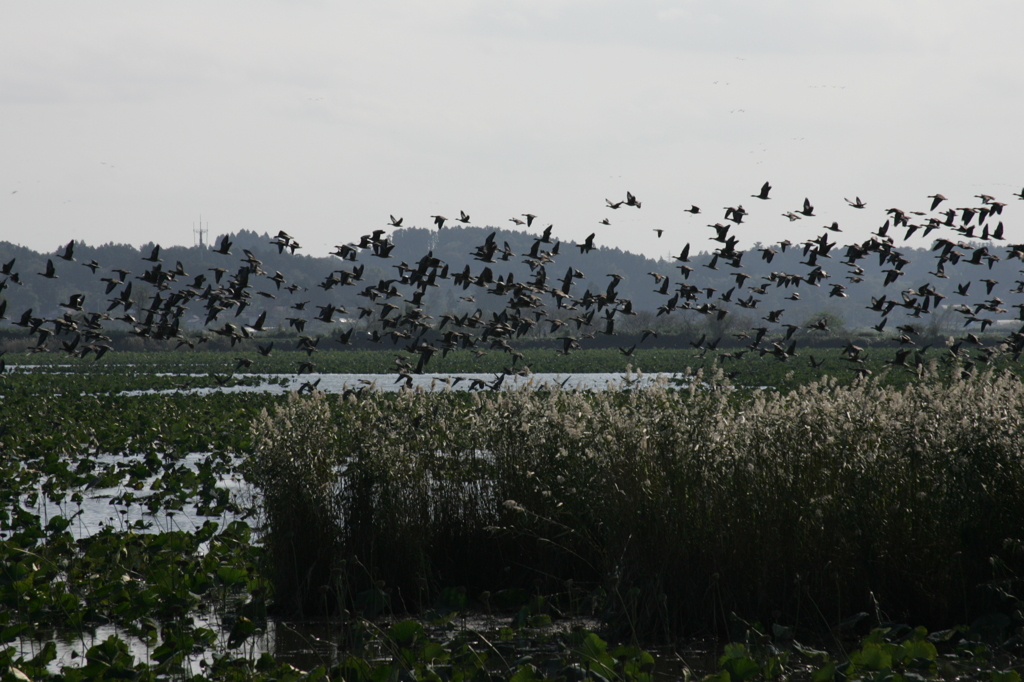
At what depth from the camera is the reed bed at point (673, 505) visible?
6.50 m

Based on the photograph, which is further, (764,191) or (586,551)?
(764,191)

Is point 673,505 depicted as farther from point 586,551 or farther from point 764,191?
point 764,191

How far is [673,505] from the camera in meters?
6.75

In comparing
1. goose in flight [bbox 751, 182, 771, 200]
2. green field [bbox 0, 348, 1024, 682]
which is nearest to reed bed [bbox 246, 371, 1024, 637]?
green field [bbox 0, 348, 1024, 682]

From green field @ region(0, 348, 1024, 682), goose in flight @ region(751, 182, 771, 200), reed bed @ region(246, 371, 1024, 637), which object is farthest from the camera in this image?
goose in flight @ region(751, 182, 771, 200)

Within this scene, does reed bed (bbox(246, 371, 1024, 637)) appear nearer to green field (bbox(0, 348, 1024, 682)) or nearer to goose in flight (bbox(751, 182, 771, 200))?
green field (bbox(0, 348, 1024, 682))

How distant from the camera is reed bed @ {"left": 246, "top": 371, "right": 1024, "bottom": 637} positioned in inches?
256

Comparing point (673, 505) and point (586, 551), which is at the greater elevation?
point (673, 505)

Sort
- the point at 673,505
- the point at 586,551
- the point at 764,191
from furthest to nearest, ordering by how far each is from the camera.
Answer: the point at 764,191, the point at 586,551, the point at 673,505

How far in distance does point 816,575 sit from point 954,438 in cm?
149

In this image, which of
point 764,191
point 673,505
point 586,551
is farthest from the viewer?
point 764,191

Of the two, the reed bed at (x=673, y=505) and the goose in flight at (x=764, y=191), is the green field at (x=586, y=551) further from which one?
the goose in flight at (x=764, y=191)

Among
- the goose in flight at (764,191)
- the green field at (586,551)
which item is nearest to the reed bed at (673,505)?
the green field at (586,551)

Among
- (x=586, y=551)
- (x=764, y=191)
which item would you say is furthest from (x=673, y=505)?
(x=764, y=191)
